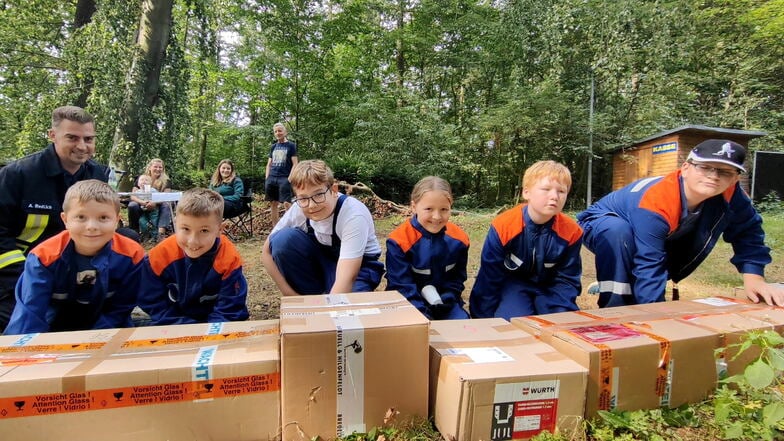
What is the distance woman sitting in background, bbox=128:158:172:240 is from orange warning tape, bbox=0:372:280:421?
198 inches

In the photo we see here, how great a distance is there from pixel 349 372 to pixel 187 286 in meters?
1.21

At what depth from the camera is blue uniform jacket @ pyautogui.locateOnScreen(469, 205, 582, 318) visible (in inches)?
87.7

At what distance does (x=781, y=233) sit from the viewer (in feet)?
24.0

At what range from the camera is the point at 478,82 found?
15555mm

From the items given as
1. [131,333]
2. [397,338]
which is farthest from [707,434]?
[131,333]

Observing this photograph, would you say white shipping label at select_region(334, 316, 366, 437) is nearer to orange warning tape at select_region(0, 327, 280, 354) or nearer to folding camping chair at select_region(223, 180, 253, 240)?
orange warning tape at select_region(0, 327, 280, 354)

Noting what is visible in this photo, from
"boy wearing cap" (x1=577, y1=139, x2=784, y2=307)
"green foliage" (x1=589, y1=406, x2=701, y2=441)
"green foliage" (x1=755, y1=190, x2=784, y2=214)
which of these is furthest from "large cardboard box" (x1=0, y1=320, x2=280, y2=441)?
"green foliage" (x1=755, y1=190, x2=784, y2=214)

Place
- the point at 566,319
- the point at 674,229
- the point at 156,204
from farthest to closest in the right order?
the point at 156,204, the point at 674,229, the point at 566,319

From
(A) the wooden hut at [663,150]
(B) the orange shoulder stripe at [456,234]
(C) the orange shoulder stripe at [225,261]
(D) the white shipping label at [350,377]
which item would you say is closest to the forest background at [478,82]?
(A) the wooden hut at [663,150]

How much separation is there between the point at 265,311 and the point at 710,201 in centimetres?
300

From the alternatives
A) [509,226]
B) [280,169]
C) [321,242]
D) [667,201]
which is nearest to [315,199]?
[321,242]

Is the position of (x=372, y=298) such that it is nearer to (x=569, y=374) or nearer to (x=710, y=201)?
(x=569, y=374)

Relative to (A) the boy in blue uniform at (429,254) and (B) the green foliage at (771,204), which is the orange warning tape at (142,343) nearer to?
(A) the boy in blue uniform at (429,254)

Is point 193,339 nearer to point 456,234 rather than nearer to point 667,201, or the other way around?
point 456,234
